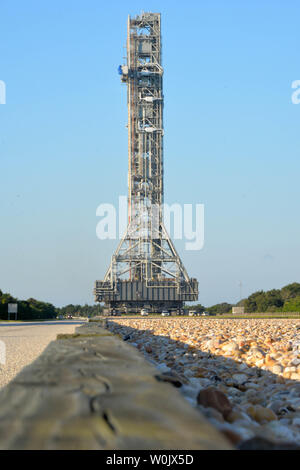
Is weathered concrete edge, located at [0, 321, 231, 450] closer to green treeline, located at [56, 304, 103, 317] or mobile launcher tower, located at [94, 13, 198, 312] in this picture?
mobile launcher tower, located at [94, 13, 198, 312]

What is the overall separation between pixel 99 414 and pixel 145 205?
71.1m

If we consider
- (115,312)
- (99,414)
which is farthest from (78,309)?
(99,414)

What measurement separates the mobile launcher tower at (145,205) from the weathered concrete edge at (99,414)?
66.6 m

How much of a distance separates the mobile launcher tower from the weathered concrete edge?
66.6 meters

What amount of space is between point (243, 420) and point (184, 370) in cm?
302

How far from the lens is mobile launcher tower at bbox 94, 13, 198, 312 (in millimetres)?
69938

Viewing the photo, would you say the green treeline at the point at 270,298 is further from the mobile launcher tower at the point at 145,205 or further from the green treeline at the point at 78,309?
the green treeline at the point at 78,309

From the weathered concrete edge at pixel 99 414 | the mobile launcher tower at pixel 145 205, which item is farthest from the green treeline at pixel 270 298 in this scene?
the weathered concrete edge at pixel 99 414

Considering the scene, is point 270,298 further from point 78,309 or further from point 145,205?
point 78,309

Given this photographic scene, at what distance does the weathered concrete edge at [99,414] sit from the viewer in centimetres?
159

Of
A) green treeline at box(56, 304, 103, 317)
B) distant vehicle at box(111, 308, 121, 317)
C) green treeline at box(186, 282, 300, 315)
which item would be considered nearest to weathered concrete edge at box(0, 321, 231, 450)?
distant vehicle at box(111, 308, 121, 317)

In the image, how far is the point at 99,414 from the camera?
1913 millimetres

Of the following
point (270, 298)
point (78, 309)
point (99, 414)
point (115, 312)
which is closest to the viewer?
point (99, 414)
